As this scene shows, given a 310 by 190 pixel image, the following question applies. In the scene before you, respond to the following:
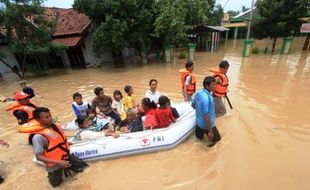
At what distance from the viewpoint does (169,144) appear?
152 inches

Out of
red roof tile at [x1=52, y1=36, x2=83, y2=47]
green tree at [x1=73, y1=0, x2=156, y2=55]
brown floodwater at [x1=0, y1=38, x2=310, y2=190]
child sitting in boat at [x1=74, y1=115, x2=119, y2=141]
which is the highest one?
green tree at [x1=73, y1=0, x2=156, y2=55]

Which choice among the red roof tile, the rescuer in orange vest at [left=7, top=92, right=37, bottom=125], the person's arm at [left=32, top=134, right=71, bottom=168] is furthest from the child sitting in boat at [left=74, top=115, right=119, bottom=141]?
the red roof tile

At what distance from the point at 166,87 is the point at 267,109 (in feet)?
12.3

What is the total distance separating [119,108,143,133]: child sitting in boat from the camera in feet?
13.9

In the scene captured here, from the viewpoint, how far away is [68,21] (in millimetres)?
15367

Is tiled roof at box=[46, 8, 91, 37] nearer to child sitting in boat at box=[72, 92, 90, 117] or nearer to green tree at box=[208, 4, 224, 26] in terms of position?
child sitting in boat at box=[72, 92, 90, 117]

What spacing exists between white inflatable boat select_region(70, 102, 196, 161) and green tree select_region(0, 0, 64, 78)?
9899 mm

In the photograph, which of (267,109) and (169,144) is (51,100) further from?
(267,109)

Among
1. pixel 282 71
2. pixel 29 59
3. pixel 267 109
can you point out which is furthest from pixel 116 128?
pixel 29 59

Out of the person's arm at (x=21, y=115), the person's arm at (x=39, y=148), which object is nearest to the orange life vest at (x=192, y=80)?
the person's arm at (x=39, y=148)

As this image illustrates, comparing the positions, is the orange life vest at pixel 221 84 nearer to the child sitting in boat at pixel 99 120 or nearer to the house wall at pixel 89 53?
the child sitting in boat at pixel 99 120

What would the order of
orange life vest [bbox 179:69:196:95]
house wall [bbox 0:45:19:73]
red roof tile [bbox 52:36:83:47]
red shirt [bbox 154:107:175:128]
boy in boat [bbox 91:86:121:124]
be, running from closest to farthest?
red shirt [bbox 154:107:175:128] < boy in boat [bbox 91:86:121:124] < orange life vest [bbox 179:69:196:95] < red roof tile [bbox 52:36:83:47] < house wall [bbox 0:45:19:73]

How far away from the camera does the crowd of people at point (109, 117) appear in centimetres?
282

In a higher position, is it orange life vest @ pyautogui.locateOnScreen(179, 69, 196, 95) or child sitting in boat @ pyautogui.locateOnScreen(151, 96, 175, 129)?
orange life vest @ pyautogui.locateOnScreen(179, 69, 196, 95)
